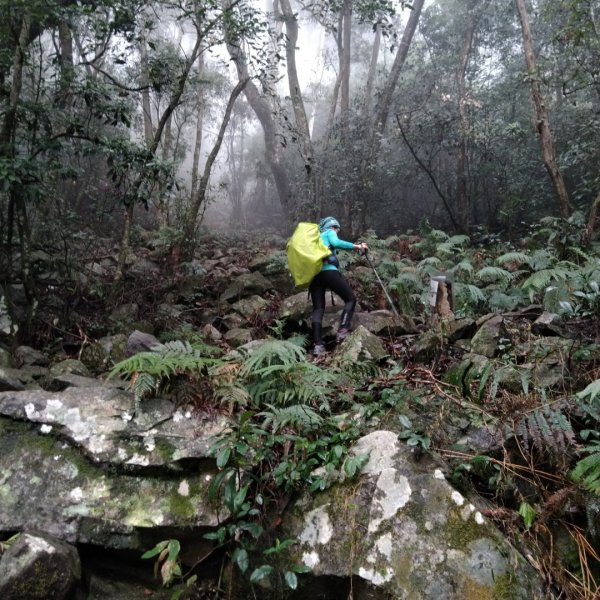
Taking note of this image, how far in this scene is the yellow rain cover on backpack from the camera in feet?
18.9

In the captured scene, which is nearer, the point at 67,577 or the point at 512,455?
the point at 67,577

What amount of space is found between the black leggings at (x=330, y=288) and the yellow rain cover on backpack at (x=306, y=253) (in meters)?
0.15

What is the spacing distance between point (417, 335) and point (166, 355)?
10.8 feet

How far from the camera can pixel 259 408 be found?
3377mm

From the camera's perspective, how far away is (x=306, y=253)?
5.75m

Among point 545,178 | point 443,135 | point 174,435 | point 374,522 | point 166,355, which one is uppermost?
point 443,135

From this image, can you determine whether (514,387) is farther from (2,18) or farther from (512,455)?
(2,18)

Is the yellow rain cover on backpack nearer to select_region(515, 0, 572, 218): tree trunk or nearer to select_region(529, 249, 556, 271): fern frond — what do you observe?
select_region(529, 249, 556, 271): fern frond

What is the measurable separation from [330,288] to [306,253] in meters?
0.61

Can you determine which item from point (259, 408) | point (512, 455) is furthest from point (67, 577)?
point (512, 455)

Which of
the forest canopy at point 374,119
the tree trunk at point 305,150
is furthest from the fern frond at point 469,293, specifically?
the tree trunk at point 305,150

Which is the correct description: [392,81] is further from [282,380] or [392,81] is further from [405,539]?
[405,539]

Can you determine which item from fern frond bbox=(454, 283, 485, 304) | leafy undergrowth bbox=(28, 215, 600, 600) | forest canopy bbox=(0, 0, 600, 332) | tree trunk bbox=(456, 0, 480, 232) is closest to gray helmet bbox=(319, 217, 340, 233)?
fern frond bbox=(454, 283, 485, 304)

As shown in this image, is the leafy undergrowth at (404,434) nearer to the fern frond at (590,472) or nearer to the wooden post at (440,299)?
the fern frond at (590,472)
